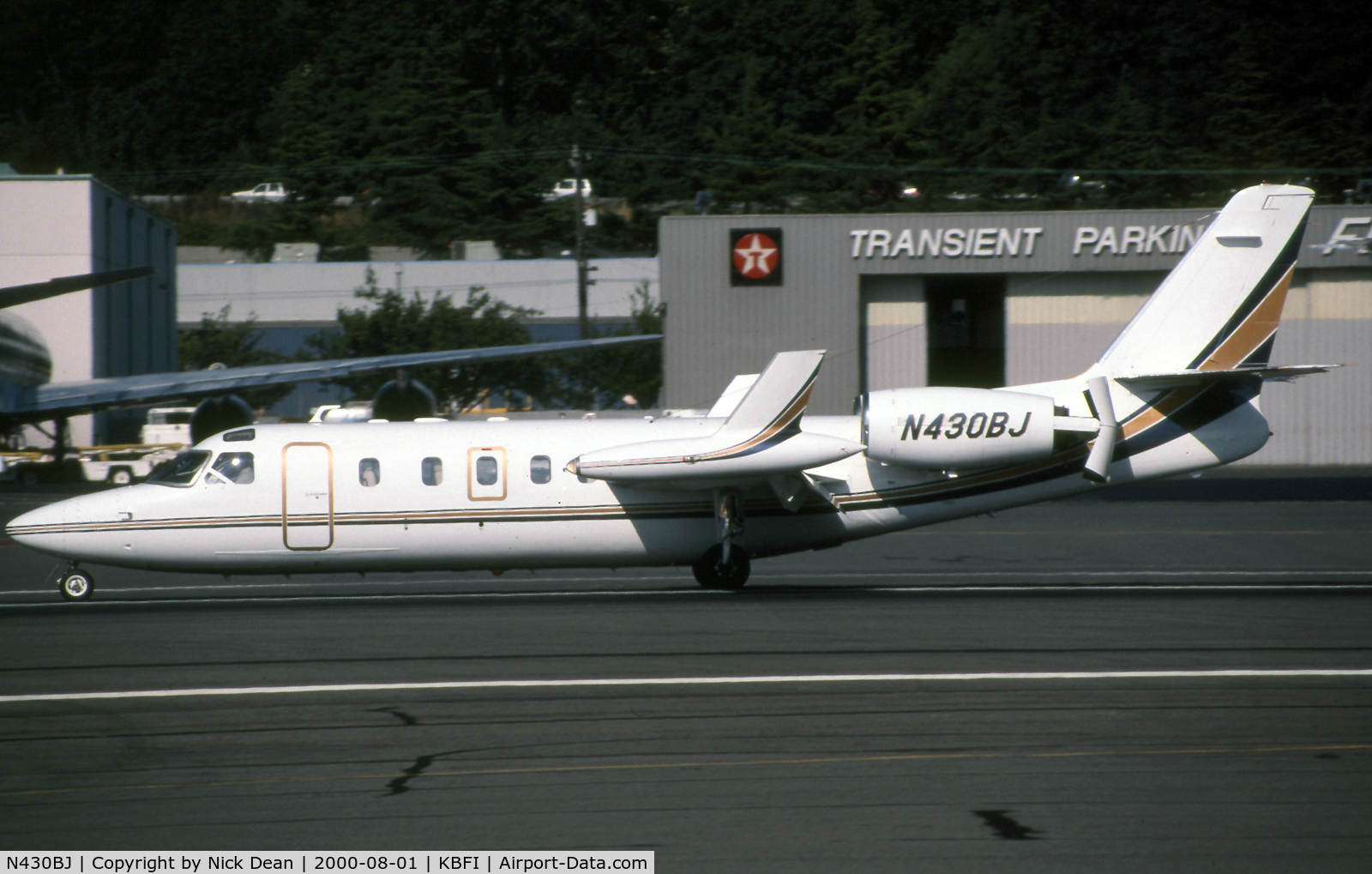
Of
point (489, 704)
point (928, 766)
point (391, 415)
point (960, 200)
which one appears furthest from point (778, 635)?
point (960, 200)

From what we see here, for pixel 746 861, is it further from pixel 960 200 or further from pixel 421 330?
pixel 960 200

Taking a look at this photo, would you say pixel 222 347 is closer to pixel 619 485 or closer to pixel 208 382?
pixel 208 382

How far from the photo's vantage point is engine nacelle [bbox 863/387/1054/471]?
18844 mm

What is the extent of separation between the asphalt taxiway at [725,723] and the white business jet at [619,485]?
79 centimetres

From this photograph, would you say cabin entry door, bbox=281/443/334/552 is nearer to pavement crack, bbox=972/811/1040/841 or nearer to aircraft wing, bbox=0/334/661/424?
aircraft wing, bbox=0/334/661/424

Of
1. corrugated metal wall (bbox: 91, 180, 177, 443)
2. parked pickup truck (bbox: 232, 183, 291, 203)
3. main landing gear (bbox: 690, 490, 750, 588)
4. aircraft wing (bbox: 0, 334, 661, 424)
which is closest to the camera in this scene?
main landing gear (bbox: 690, 490, 750, 588)

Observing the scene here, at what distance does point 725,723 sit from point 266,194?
95.4 metres

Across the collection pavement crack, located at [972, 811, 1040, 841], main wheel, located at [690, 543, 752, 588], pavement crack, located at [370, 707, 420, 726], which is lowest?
pavement crack, located at [972, 811, 1040, 841]

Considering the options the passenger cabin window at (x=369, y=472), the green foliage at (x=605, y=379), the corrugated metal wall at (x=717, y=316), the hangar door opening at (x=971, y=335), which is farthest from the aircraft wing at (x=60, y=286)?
the green foliage at (x=605, y=379)

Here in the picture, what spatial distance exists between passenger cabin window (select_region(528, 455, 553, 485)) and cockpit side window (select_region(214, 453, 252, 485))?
3.93 metres

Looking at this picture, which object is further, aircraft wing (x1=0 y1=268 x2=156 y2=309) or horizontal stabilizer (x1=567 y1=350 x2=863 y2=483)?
horizontal stabilizer (x1=567 y1=350 x2=863 y2=483)

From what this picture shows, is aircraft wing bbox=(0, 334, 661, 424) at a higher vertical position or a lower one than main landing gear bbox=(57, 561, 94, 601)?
higher

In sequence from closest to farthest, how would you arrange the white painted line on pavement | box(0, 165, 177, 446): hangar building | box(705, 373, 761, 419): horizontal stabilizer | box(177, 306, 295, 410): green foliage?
1. the white painted line on pavement
2. box(705, 373, 761, 419): horizontal stabilizer
3. box(0, 165, 177, 446): hangar building
4. box(177, 306, 295, 410): green foliage
